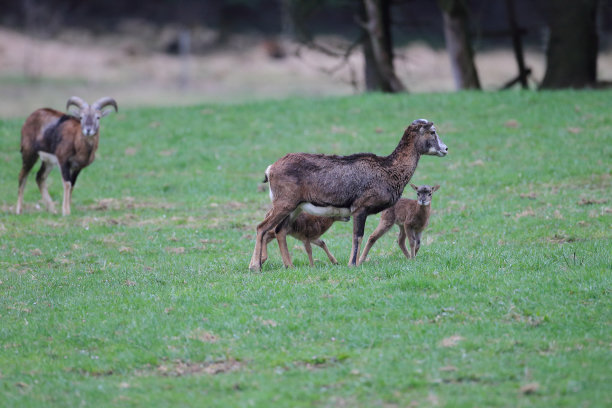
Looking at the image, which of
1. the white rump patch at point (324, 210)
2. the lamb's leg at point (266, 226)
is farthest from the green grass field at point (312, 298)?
the white rump patch at point (324, 210)

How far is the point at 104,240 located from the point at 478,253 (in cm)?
716

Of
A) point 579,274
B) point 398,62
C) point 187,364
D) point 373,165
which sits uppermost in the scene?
point 398,62

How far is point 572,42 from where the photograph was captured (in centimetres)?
2789

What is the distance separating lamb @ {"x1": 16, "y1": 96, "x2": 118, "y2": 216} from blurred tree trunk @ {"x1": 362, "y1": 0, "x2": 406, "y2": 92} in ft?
44.1

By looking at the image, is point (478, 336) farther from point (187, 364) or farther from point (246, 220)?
point (246, 220)

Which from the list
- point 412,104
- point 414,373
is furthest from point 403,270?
point 412,104

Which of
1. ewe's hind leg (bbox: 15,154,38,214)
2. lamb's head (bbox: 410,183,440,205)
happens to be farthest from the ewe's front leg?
ewe's hind leg (bbox: 15,154,38,214)

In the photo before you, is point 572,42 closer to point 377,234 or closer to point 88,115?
point 88,115

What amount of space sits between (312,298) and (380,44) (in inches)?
821

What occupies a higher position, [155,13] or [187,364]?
[155,13]

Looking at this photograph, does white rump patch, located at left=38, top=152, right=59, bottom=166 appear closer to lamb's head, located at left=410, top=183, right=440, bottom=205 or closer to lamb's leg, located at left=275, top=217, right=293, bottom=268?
lamb's leg, located at left=275, top=217, right=293, bottom=268

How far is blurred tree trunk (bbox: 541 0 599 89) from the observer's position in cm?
2791

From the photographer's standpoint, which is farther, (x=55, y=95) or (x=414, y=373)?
(x=55, y=95)

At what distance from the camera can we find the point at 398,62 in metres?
53.0
